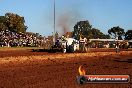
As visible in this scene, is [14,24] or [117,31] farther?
[117,31]

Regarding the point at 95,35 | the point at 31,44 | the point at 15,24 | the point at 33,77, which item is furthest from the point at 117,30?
the point at 33,77

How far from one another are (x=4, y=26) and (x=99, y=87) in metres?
85.7

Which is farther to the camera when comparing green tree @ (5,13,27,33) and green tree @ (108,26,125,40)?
green tree @ (108,26,125,40)

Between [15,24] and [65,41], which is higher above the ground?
[15,24]

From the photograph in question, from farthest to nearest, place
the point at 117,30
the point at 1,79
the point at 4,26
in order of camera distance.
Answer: the point at 117,30 < the point at 4,26 < the point at 1,79

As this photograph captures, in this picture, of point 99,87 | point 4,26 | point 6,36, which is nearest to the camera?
point 99,87

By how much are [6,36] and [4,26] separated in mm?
27212

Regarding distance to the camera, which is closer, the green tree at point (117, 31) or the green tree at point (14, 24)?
the green tree at point (14, 24)

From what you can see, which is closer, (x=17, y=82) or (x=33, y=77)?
(x=17, y=82)

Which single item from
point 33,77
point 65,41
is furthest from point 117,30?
point 33,77

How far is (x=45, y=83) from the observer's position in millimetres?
13977

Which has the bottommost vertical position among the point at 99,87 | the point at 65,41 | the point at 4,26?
the point at 99,87

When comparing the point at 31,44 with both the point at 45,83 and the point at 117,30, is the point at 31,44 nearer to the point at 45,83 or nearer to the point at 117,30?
the point at 45,83

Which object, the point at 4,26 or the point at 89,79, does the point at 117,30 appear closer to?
the point at 4,26
